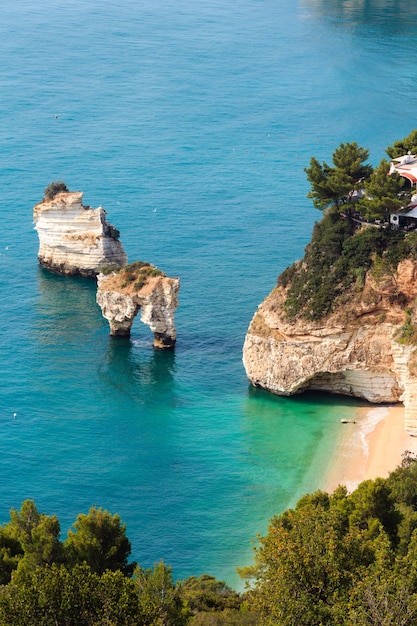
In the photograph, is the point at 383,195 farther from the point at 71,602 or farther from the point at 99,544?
the point at 71,602

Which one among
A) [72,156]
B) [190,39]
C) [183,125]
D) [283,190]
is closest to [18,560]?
[283,190]

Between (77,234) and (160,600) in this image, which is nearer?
(160,600)

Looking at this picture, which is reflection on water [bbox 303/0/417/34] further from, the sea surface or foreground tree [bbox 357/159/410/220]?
foreground tree [bbox 357/159/410/220]

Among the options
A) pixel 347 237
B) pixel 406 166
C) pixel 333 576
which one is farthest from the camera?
pixel 406 166

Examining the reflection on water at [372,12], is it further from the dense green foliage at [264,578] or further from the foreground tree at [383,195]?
the dense green foliage at [264,578]

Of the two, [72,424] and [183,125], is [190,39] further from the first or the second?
[72,424]

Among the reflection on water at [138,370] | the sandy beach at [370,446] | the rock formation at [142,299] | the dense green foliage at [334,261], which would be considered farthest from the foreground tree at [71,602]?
the rock formation at [142,299]

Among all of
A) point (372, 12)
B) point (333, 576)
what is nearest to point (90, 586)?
point (333, 576)
